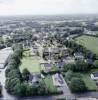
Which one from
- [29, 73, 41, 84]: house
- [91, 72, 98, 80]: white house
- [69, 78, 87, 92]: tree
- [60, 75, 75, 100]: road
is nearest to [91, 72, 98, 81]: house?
[91, 72, 98, 80]: white house

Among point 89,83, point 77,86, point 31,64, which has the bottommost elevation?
point 31,64

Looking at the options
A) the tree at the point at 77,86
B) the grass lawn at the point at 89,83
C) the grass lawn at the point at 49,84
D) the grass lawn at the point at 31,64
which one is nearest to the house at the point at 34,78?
the grass lawn at the point at 49,84

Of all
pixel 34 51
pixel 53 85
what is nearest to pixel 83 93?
pixel 53 85

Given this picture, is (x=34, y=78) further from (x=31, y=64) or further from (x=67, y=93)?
(x=31, y=64)

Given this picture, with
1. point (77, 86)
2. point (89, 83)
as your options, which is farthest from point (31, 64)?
point (77, 86)

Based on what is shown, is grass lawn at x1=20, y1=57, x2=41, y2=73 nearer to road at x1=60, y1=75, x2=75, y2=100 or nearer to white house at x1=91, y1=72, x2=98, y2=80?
road at x1=60, y1=75, x2=75, y2=100

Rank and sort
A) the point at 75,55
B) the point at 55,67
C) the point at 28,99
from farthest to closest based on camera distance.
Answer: the point at 75,55 → the point at 55,67 → the point at 28,99

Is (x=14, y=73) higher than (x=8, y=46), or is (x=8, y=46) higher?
(x=14, y=73)

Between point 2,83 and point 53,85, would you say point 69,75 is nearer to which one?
point 53,85
